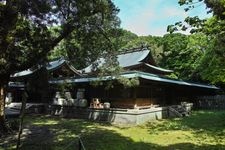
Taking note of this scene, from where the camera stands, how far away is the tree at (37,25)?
46.8 feet

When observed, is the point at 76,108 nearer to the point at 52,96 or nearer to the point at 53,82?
the point at 53,82

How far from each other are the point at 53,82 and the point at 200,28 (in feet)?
60.2

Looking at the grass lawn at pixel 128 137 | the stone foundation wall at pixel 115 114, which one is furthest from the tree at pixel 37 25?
the stone foundation wall at pixel 115 114

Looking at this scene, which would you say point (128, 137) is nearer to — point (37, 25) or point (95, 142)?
point (95, 142)

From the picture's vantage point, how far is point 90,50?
18188mm

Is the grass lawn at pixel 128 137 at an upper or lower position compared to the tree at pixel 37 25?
lower

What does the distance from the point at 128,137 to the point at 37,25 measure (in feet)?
25.3

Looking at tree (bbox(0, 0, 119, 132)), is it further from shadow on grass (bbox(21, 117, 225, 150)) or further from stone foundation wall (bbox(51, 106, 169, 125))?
stone foundation wall (bbox(51, 106, 169, 125))

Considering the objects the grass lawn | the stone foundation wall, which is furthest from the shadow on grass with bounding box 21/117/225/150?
the stone foundation wall

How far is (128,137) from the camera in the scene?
51.5 ft

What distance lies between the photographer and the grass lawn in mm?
13281

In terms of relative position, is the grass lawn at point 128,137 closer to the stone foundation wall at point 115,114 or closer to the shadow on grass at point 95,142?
the shadow on grass at point 95,142

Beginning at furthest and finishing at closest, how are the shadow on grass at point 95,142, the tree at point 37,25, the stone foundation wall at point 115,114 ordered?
the stone foundation wall at point 115,114
the tree at point 37,25
the shadow on grass at point 95,142

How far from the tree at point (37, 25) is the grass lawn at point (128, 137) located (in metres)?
3.29
